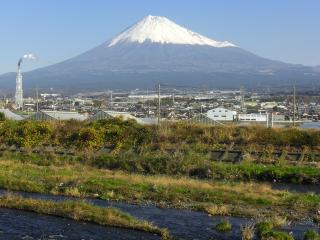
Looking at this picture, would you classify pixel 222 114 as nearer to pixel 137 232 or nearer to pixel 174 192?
pixel 174 192

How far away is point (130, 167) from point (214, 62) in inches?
6858

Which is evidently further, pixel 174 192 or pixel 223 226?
pixel 174 192

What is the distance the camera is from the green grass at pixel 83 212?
1310 centimetres

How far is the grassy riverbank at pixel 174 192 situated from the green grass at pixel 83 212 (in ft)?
6.63

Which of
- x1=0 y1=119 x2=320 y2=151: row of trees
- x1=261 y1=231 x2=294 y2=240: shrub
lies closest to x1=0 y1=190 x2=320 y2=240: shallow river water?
x1=261 y1=231 x2=294 y2=240: shrub

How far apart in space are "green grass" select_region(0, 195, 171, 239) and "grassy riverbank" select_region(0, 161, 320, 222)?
6.63 feet

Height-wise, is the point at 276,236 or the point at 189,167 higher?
the point at 276,236

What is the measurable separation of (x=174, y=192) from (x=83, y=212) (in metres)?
3.97

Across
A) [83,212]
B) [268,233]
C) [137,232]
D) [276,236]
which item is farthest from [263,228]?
[83,212]

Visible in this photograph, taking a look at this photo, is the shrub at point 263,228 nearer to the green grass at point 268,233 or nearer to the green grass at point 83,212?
the green grass at point 268,233

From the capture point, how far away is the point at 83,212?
46.1ft

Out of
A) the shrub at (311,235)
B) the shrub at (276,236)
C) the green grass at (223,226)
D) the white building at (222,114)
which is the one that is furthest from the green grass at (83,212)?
the white building at (222,114)

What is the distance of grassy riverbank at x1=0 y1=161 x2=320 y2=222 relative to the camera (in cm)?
1537

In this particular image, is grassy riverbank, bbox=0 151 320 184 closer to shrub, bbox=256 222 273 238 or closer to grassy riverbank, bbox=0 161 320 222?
grassy riverbank, bbox=0 161 320 222
